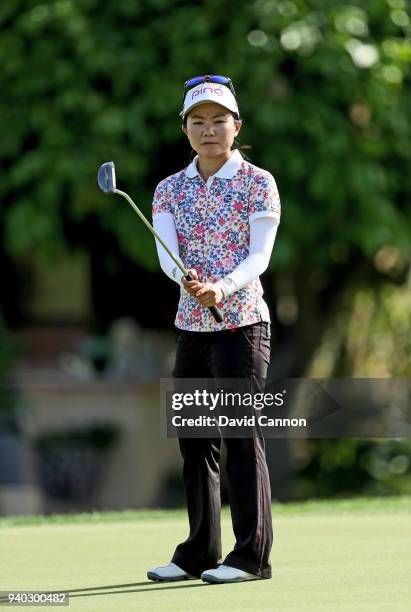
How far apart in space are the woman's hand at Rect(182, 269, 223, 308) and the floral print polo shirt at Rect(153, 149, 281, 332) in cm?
17

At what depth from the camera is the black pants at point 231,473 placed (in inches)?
199

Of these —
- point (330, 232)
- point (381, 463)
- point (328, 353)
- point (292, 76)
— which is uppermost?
point (292, 76)

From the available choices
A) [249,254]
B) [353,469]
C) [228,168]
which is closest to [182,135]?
[353,469]

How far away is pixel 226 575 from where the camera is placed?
4.98 meters

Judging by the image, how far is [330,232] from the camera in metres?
12.1

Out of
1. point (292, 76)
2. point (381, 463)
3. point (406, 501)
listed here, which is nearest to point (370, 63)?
point (292, 76)

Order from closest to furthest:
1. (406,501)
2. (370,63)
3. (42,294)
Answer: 1. (406,501)
2. (370,63)
3. (42,294)

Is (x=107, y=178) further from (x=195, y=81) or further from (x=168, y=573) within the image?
(x=168, y=573)

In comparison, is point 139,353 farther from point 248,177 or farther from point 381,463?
point 248,177

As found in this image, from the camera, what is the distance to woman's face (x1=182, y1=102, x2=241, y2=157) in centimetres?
518

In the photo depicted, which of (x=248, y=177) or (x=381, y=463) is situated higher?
(x=248, y=177)

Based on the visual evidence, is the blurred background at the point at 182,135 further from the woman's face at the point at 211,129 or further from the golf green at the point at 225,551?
the woman's face at the point at 211,129

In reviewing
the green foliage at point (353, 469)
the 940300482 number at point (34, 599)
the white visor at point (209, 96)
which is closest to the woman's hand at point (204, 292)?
the white visor at point (209, 96)

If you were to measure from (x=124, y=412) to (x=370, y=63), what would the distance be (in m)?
5.60
